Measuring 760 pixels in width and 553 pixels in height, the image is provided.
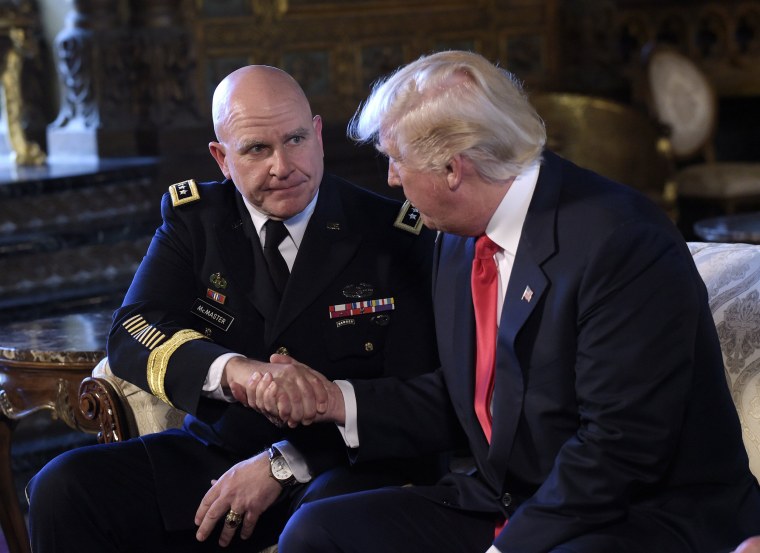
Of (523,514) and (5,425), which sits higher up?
(523,514)

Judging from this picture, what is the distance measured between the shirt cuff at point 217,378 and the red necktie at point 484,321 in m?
0.52

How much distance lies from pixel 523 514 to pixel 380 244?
85cm

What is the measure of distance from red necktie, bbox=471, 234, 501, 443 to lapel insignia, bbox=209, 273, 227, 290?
653 mm

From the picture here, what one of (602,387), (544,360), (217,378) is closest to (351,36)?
(217,378)

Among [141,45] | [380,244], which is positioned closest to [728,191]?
[141,45]

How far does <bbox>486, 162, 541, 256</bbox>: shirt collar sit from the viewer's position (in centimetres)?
215

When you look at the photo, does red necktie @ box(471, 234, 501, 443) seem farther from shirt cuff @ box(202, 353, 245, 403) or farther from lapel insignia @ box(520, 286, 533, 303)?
shirt cuff @ box(202, 353, 245, 403)

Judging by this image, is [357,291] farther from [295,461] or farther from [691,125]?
[691,125]

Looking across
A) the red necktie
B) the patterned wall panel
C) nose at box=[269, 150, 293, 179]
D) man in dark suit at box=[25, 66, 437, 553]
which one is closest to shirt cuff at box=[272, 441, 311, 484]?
man in dark suit at box=[25, 66, 437, 553]

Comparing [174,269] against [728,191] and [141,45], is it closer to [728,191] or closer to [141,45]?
[141,45]

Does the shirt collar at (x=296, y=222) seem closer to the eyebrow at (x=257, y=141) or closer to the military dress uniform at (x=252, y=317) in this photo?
the military dress uniform at (x=252, y=317)

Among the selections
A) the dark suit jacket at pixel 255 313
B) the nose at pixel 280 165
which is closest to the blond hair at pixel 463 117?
the nose at pixel 280 165

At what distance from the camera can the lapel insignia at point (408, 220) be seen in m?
2.69

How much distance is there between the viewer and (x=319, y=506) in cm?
223
